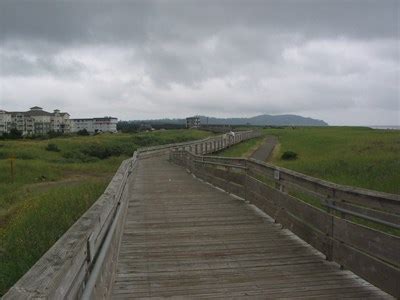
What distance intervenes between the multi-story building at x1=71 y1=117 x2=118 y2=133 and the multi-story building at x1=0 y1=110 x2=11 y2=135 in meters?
28.3

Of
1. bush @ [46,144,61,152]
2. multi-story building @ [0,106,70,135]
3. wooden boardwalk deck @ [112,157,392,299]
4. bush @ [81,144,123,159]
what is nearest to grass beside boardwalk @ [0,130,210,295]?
bush @ [81,144,123,159]

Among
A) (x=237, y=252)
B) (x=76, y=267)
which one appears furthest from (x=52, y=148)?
(x=76, y=267)

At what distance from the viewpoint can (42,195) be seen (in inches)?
765

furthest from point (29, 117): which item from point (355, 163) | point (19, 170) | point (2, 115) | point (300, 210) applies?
point (300, 210)

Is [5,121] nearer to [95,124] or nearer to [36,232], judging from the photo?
[95,124]

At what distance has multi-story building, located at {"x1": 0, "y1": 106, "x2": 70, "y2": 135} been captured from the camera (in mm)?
165500

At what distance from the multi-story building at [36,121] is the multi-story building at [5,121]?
2.71ft

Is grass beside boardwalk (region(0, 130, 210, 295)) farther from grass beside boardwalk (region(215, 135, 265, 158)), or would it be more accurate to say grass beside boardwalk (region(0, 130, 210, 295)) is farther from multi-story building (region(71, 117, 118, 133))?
multi-story building (region(71, 117, 118, 133))

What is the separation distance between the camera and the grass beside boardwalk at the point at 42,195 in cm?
980

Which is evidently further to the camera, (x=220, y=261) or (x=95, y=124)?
(x=95, y=124)

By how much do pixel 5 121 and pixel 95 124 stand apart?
124 ft

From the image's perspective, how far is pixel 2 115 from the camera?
15950 centimetres

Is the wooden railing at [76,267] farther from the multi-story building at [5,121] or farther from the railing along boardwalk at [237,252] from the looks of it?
the multi-story building at [5,121]

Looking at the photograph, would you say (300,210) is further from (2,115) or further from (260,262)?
(2,115)
